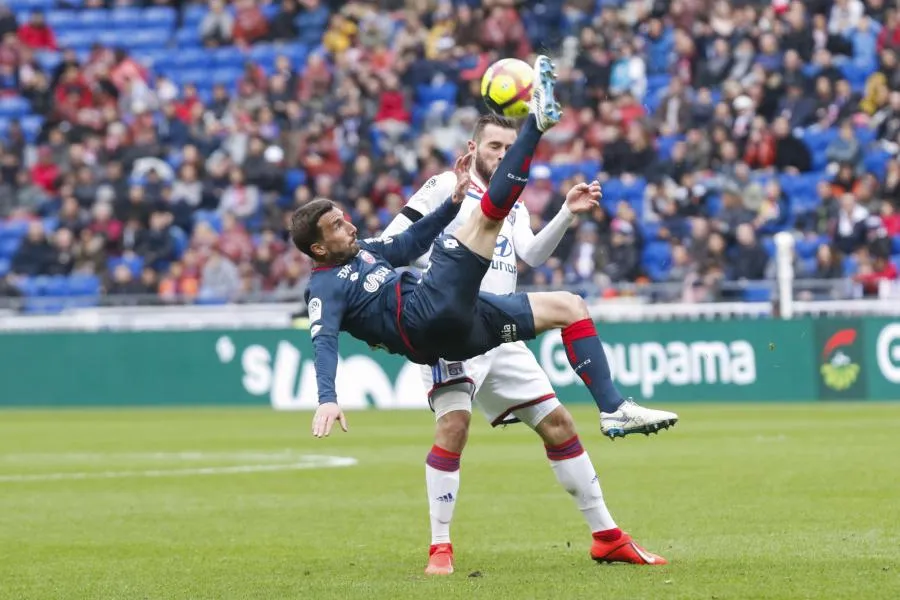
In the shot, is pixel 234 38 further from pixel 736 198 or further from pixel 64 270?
pixel 736 198

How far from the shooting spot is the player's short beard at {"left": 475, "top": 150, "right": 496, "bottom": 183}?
9.44 metres

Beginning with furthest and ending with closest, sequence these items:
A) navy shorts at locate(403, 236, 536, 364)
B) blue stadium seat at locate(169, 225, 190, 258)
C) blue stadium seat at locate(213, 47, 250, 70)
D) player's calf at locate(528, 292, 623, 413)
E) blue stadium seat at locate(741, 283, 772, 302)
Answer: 1. blue stadium seat at locate(213, 47, 250, 70)
2. blue stadium seat at locate(169, 225, 190, 258)
3. blue stadium seat at locate(741, 283, 772, 302)
4. player's calf at locate(528, 292, 623, 413)
5. navy shorts at locate(403, 236, 536, 364)

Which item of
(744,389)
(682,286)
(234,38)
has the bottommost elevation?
(744,389)

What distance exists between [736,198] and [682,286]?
204 cm

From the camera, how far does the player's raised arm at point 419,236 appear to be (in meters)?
9.09

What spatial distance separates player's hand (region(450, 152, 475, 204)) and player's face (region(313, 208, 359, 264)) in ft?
2.04

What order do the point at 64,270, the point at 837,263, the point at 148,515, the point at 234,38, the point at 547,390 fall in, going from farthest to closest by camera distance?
1. the point at 234,38
2. the point at 64,270
3. the point at 837,263
4. the point at 148,515
5. the point at 547,390

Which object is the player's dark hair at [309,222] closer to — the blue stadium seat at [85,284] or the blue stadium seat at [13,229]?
the blue stadium seat at [85,284]

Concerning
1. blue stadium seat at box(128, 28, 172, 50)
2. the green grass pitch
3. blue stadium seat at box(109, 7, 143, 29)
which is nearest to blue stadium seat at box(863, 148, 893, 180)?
the green grass pitch

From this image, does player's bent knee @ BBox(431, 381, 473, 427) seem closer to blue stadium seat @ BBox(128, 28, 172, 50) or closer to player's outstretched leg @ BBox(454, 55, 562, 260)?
player's outstretched leg @ BBox(454, 55, 562, 260)

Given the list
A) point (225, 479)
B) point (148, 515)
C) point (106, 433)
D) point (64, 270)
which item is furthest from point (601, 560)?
point (64, 270)

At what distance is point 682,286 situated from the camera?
948 inches

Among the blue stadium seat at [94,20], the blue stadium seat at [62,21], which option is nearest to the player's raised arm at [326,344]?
the blue stadium seat at [94,20]

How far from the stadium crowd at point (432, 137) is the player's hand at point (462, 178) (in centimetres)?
1539
